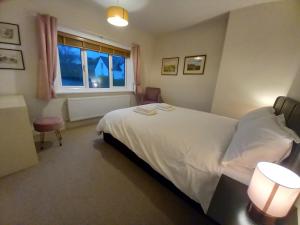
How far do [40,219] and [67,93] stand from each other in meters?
2.22

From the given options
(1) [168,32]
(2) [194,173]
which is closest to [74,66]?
(1) [168,32]

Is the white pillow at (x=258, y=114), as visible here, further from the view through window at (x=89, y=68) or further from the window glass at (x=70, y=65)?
the window glass at (x=70, y=65)

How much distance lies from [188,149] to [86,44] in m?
3.01

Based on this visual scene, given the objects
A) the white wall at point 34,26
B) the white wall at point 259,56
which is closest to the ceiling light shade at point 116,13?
the white wall at point 34,26

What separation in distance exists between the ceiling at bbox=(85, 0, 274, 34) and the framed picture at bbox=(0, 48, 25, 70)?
5.26 ft

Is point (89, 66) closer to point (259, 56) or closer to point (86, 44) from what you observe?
point (86, 44)

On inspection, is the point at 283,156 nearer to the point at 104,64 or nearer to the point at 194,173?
the point at 194,173

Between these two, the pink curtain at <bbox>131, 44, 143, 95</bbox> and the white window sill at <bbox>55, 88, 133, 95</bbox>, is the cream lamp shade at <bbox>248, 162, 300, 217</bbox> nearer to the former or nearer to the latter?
the white window sill at <bbox>55, 88, 133, 95</bbox>

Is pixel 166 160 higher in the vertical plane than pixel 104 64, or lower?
lower

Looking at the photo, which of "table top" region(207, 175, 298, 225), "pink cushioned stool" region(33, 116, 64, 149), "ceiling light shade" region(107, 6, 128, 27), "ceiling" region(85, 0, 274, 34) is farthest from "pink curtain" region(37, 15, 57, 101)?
"table top" region(207, 175, 298, 225)

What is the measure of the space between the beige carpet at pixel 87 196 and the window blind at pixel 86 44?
7.00 ft

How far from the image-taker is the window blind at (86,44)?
2.51 metres

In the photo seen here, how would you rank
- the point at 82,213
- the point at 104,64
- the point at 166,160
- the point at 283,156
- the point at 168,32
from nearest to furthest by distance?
1. the point at 283,156
2. the point at 82,213
3. the point at 166,160
4. the point at 104,64
5. the point at 168,32

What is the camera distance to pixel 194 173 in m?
1.08
